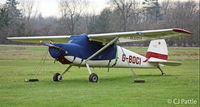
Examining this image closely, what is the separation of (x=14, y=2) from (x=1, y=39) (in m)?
5.53

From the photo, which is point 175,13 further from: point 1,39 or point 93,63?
point 93,63

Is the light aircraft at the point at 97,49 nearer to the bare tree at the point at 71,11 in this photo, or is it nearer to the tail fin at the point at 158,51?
the tail fin at the point at 158,51

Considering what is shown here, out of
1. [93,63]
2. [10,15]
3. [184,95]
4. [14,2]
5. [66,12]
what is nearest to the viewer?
[184,95]

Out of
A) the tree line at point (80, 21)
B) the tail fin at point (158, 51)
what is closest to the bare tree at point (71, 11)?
the tree line at point (80, 21)

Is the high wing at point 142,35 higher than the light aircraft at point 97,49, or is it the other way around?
the high wing at point 142,35

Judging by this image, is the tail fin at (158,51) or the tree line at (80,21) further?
the tree line at (80,21)

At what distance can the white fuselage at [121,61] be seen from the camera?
1545cm

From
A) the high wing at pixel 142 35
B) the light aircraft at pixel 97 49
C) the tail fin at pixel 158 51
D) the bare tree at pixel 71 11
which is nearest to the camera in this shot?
the high wing at pixel 142 35

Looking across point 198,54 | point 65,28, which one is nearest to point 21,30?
point 65,28

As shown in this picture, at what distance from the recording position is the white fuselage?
15.4 m

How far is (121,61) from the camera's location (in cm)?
1759

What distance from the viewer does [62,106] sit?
8.96 metres

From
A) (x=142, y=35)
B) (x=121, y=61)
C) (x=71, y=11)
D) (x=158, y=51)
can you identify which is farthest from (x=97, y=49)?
(x=71, y=11)

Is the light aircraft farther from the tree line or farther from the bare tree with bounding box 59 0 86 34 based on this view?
the bare tree with bounding box 59 0 86 34
